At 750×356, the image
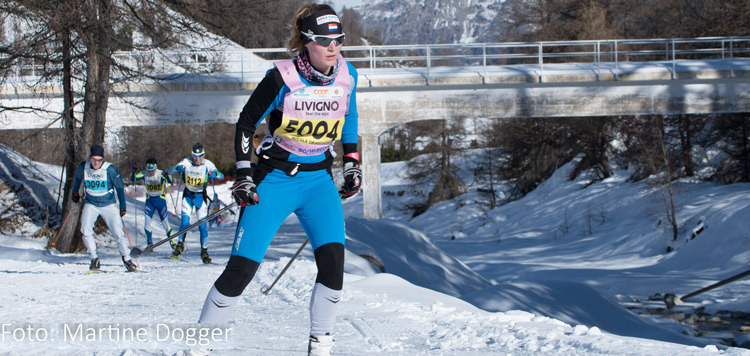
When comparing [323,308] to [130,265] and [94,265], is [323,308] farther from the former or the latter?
[94,265]

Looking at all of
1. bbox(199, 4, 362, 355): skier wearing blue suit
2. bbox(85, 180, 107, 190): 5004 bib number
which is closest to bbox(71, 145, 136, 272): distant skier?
bbox(85, 180, 107, 190): 5004 bib number

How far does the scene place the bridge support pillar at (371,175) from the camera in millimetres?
24797

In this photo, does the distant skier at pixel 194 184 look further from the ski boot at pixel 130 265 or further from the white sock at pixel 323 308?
the white sock at pixel 323 308

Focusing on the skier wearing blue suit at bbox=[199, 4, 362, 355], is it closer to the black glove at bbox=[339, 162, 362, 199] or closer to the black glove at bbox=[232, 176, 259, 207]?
the black glove at bbox=[232, 176, 259, 207]

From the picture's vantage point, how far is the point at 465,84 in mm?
24547

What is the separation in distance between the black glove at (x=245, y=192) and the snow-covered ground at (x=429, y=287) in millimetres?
1100

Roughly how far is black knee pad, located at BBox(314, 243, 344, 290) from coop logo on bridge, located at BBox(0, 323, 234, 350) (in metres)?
0.77

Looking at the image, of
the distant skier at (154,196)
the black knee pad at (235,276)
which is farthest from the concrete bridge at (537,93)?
the black knee pad at (235,276)

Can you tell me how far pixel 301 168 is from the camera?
154 inches

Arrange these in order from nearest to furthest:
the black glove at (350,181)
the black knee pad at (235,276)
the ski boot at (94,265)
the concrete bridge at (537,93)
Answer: the black knee pad at (235,276), the black glove at (350,181), the ski boot at (94,265), the concrete bridge at (537,93)

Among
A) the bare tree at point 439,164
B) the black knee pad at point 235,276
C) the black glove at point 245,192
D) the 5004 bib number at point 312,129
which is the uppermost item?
the 5004 bib number at point 312,129

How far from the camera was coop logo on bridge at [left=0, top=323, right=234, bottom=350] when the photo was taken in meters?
4.70

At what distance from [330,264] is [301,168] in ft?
1.93

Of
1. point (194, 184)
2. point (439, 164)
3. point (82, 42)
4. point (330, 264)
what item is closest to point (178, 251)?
point (194, 184)
